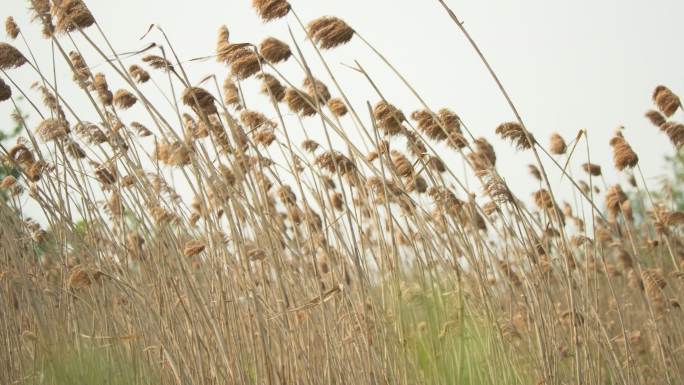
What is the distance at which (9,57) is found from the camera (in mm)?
2982

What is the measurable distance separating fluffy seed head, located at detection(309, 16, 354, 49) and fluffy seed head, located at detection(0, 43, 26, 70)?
3.94 ft

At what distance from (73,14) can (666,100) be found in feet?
8.33

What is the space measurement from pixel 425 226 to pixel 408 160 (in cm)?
43

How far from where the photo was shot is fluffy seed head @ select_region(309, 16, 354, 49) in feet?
8.26

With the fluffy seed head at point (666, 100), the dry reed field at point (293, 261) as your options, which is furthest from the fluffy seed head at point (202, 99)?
the fluffy seed head at point (666, 100)

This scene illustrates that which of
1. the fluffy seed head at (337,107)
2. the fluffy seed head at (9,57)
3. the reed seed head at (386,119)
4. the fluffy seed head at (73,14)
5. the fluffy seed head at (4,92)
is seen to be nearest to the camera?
the fluffy seed head at (73,14)

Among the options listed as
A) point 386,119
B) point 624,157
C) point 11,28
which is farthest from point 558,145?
point 11,28

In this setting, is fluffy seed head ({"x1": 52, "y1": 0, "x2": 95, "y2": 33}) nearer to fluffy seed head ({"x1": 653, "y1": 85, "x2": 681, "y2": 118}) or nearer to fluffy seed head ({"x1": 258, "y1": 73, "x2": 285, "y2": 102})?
fluffy seed head ({"x1": 258, "y1": 73, "x2": 285, "y2": 102})

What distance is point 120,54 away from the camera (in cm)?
247

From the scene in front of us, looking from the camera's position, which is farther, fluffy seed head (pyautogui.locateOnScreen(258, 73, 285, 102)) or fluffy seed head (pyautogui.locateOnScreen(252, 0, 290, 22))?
fluffy seed head (pyautogui.locateOnScreen(258, 73, 285, 102))

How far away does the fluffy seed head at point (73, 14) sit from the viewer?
272 centimetres

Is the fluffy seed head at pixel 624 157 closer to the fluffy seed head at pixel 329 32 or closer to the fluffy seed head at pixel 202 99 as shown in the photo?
the fluffy seed head at pixel 329 32

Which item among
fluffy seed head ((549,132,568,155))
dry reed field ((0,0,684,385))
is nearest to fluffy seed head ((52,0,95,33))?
dry reed field ((0,0,684,385))

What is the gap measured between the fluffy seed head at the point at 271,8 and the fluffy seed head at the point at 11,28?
159 cm
